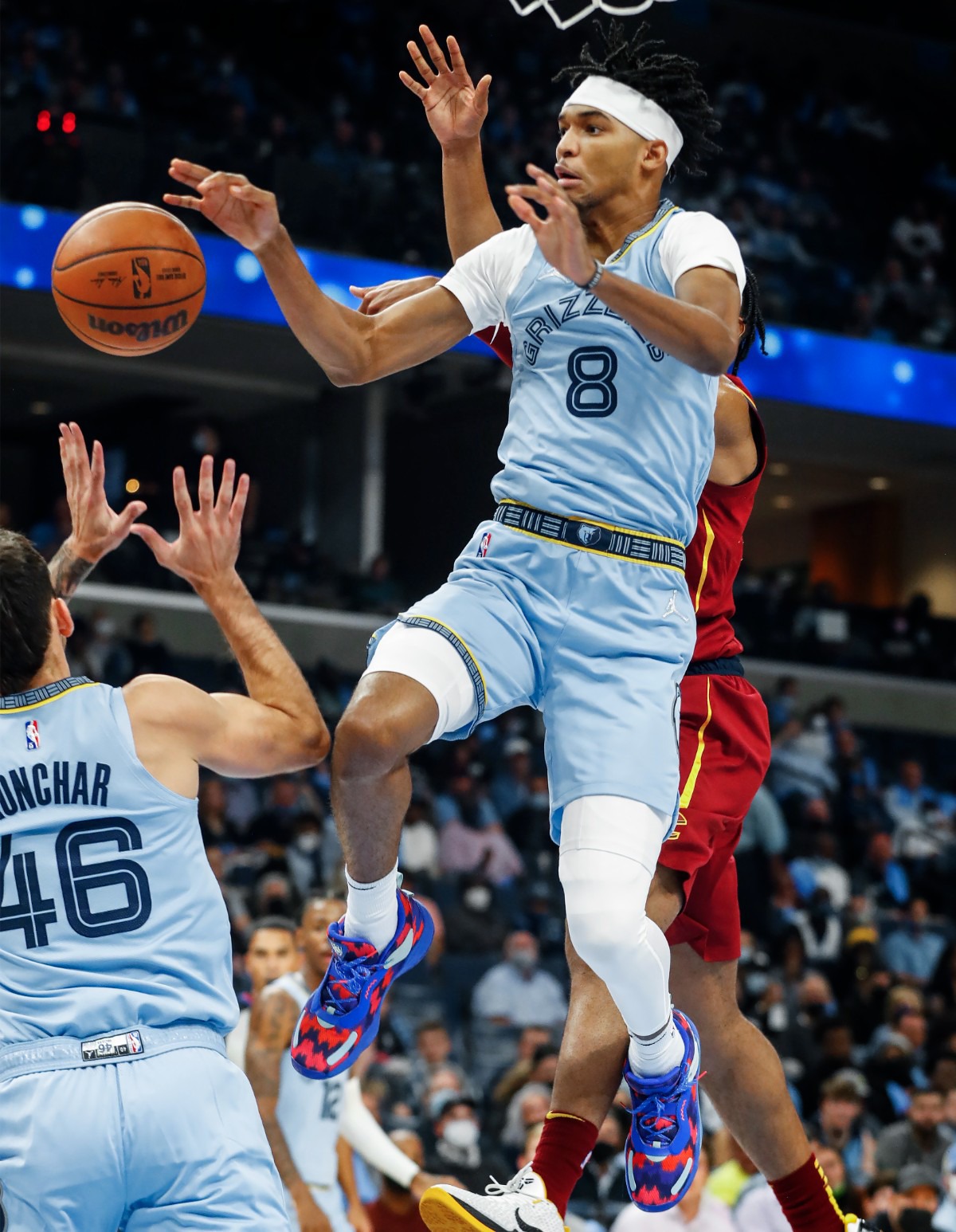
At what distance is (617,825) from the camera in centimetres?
386

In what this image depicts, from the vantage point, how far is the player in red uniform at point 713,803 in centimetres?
431

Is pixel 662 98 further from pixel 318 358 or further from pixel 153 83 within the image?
pixel 153 83

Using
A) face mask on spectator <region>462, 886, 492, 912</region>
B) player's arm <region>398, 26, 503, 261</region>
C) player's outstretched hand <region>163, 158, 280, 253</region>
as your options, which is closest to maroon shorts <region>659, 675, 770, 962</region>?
player's arm <region>398, 26, 503, 261</region>

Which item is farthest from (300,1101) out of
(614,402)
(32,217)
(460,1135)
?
(32,217)

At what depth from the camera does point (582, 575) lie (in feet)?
13.1

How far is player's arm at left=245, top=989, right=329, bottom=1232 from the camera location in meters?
6.91

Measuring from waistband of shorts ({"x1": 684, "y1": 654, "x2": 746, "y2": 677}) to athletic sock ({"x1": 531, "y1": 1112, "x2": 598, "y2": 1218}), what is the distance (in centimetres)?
113

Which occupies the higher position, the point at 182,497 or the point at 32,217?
the point at 32,217

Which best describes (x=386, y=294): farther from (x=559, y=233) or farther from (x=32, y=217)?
(x=32, y=217)

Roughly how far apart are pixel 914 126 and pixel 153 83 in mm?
9793

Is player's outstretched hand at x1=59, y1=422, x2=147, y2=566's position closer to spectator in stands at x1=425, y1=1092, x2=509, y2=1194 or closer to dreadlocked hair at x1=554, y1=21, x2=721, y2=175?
dreadlocked hair at x1=554, y1=21, x2=721, y2=175

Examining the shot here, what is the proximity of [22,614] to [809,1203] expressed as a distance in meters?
2.41

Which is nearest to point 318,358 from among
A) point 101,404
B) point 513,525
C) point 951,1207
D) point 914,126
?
point 513,525

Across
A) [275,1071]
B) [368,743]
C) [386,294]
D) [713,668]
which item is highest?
[386,294]
